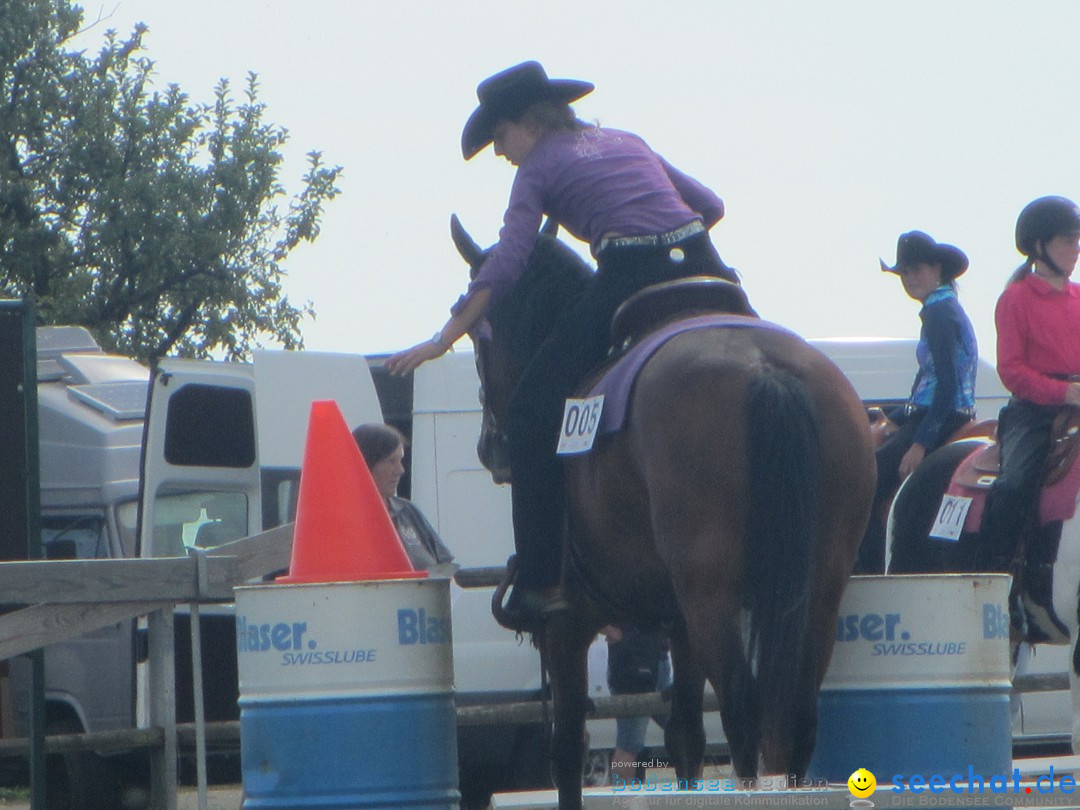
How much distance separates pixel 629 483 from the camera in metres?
4.66

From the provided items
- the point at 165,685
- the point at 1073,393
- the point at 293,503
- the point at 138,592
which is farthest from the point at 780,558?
the point at 293,503

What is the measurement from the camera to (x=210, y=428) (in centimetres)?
980

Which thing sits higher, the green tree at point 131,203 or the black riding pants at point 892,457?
the green tree at point 131,203

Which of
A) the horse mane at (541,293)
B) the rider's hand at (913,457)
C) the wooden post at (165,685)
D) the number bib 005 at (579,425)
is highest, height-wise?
the horse mane at (541,293)

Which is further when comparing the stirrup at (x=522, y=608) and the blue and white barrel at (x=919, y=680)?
the stirrup at (x=522, y=608)

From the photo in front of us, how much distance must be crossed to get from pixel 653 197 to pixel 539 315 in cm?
63

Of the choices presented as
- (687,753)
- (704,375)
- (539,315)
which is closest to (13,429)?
(539,315)

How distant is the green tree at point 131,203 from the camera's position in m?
20.6

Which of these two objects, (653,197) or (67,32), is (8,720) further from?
(67,32)

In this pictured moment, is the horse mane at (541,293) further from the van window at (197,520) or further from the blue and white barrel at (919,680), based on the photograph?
the van window at (197,520)

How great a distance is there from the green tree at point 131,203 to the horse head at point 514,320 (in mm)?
15068

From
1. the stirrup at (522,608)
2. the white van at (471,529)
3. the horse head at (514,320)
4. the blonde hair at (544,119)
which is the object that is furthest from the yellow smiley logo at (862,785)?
the white van at (471,529)

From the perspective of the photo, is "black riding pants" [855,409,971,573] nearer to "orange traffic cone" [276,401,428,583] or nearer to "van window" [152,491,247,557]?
"van window" [152,491,247,557]

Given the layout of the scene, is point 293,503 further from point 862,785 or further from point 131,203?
point 131,203
